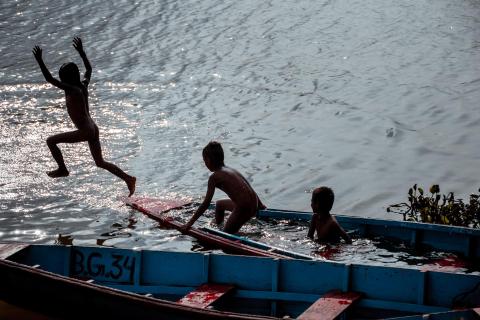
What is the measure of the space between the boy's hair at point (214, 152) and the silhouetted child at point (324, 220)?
3.86ft

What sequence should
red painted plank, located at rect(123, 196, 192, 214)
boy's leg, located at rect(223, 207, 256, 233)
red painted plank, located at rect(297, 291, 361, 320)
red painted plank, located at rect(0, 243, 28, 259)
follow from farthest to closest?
red painted plank, located at rect(123, 196, 192, 214), boy's leg, located at rect(223, 207, 256, 233), red painted plank, located at rect(0, 243, 28, 259), red painted plank, located at rect(297, 291, 361, 320)

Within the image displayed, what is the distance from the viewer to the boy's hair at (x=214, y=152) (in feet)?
35.1

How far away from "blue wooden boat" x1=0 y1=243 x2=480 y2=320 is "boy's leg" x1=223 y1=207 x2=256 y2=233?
1965mm

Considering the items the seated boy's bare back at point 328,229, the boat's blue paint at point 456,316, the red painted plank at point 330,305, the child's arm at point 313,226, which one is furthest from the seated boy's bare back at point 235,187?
the boat's blue paint at point 456,316

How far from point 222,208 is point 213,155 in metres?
1.24

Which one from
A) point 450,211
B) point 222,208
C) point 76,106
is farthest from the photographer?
point 222,208

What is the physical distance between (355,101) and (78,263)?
1011 cm

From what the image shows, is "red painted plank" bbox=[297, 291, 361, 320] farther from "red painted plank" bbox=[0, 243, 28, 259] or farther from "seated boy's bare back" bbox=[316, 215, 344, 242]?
"red painted plank" bbox=[0, 243, 28, 259]

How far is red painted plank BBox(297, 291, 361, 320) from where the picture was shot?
8.21 m

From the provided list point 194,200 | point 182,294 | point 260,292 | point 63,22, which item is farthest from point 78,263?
point 63,22

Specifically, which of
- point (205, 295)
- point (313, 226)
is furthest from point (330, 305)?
point (313, 226)

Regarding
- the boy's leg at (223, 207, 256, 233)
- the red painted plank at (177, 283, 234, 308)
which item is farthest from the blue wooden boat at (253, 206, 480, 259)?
the red painted plank at (177, 283, 234, 308)

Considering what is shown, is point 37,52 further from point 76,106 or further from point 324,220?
point 324,220

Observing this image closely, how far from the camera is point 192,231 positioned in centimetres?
1123
